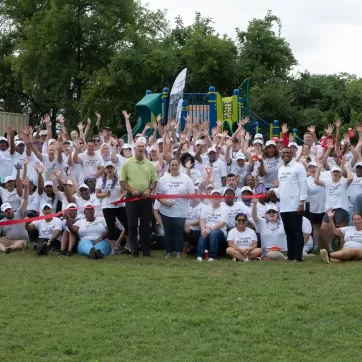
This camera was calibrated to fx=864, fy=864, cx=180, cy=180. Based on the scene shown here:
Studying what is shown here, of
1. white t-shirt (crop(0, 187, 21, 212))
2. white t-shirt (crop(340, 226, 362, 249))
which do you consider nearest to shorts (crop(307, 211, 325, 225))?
white t-shirt (crop(340, 226, 362, 249))

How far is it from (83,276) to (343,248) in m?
4.04

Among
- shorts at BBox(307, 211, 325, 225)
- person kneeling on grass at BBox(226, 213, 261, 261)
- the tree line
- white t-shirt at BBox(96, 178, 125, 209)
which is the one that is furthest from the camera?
the tree line

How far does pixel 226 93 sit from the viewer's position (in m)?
37.1

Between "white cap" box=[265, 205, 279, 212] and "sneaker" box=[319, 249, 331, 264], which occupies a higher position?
"white cap" box=[265, 205, 279, 212]

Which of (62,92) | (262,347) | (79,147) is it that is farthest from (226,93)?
(262,347)

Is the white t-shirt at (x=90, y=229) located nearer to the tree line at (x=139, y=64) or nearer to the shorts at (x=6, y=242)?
the shorts at (x=6, y=242)

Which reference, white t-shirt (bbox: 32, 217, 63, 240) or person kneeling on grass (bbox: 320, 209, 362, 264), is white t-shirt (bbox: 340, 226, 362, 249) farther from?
white t-shirt (bbox: 32, 217, 63, 240)

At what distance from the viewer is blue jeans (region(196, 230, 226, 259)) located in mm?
13688

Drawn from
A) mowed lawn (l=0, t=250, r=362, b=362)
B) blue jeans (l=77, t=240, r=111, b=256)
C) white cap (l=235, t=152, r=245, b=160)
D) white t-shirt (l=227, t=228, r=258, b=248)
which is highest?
white cap (l=235, t=152, r=245, b=160)

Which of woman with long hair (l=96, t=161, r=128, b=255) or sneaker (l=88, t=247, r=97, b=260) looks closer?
sneaker (l=88, t=247, r=97, b=260)

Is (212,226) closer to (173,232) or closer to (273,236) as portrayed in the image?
(173,232)

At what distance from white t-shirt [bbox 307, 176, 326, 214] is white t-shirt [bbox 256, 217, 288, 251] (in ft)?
3.63

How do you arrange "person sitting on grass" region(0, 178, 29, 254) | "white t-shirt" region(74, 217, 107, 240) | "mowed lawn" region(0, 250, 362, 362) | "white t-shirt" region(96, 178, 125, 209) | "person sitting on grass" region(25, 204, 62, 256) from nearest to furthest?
"mowed lawn" region(0, 250, 362, 362) → "white t-shirt" region(96, 178, 125, 209) → "white t-shirt" region(74, 217, 107, 240) → "person sitting on grass" region(25, 204, 62, 256) → "person sitting on grass" region(0, 178, 29, 254)

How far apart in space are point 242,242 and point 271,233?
1.60ft
